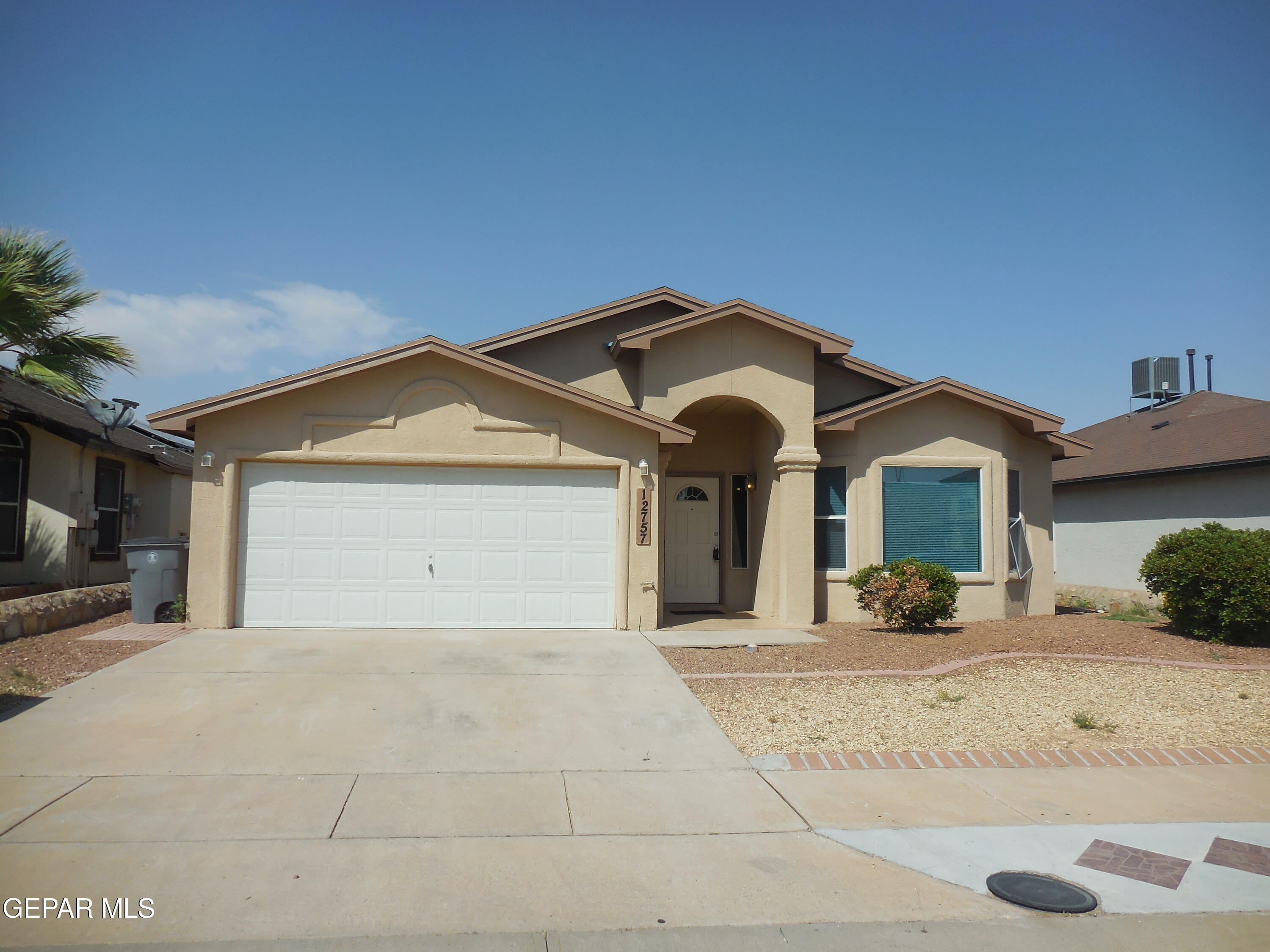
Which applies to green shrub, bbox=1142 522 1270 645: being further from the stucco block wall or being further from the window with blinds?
the stucco block wall

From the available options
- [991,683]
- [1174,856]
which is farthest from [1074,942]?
[991,683]

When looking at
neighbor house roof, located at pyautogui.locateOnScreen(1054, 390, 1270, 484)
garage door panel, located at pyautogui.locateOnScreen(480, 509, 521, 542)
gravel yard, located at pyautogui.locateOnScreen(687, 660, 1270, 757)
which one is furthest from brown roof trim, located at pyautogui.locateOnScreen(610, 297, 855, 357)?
neighbor house roof, located at pyautogui.locateOnScreen(1054, 390, 1270, 484)

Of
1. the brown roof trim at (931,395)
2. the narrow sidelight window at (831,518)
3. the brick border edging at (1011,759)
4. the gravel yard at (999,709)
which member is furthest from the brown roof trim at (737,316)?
the brick border edging at (1011,759)

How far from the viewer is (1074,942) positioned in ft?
13.6

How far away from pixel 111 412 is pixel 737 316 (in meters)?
10.3

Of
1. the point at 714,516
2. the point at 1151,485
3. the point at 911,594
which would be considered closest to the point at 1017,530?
the point at 911,594

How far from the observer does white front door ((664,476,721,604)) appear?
15.0m

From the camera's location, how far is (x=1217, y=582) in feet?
36.8

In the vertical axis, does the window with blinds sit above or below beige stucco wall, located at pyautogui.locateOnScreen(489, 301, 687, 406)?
below

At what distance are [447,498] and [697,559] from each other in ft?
17.4

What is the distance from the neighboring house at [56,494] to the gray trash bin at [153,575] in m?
2.46

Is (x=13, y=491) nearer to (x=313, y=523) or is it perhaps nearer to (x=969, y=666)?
(x=313, y=523)

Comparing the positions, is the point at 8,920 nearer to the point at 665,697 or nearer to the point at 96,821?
the point at 96,821

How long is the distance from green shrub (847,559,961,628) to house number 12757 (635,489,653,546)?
321cm
